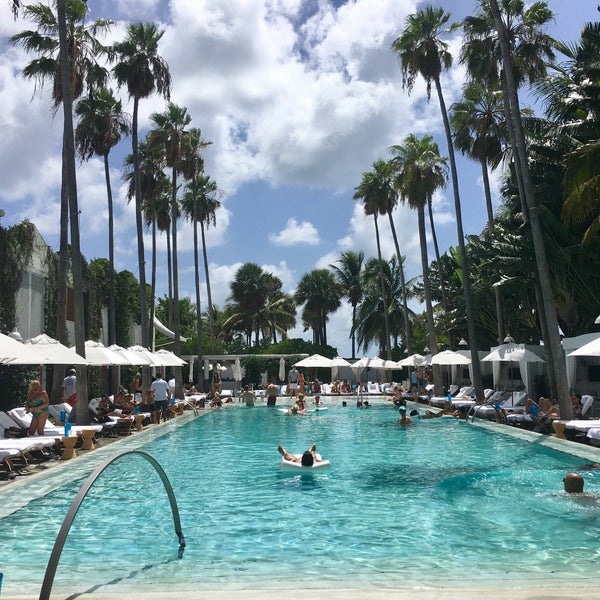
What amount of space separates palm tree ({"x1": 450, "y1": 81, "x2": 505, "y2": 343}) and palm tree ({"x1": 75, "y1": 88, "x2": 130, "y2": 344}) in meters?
17.0

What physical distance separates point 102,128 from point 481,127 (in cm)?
1918

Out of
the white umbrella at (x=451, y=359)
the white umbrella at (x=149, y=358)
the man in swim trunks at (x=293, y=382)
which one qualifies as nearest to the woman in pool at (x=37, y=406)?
the white umbrella at (x=149, y=358)

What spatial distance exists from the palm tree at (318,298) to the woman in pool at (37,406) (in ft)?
172

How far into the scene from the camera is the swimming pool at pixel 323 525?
6594 millimetres

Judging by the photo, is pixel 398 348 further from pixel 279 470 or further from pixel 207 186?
pixel 279 470

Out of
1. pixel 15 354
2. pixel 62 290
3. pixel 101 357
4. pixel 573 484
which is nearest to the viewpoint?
pixel 573 484

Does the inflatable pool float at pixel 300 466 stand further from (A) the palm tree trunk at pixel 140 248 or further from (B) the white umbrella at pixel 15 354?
(A) the palm tree trunk at pixel 140 248

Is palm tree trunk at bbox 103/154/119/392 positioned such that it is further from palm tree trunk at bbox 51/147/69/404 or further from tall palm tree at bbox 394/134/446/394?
tall palm tree at bbox 394/134/446/394

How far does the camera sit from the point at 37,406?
13641mm

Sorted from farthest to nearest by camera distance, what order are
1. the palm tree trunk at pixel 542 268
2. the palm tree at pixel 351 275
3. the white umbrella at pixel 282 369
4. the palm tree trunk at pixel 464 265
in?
the palm tree at pixel 351 275
the white umbrella at pixel 282 369
the palm tree trunk at pixel 464 265
the palm tree trunk at pixel 542 268

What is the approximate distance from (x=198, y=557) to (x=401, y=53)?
29424mm

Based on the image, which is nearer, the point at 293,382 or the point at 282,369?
the point at 293,382

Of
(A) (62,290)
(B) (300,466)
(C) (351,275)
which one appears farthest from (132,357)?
(C) (351,275)

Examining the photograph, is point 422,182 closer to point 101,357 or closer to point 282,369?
point 282,369
